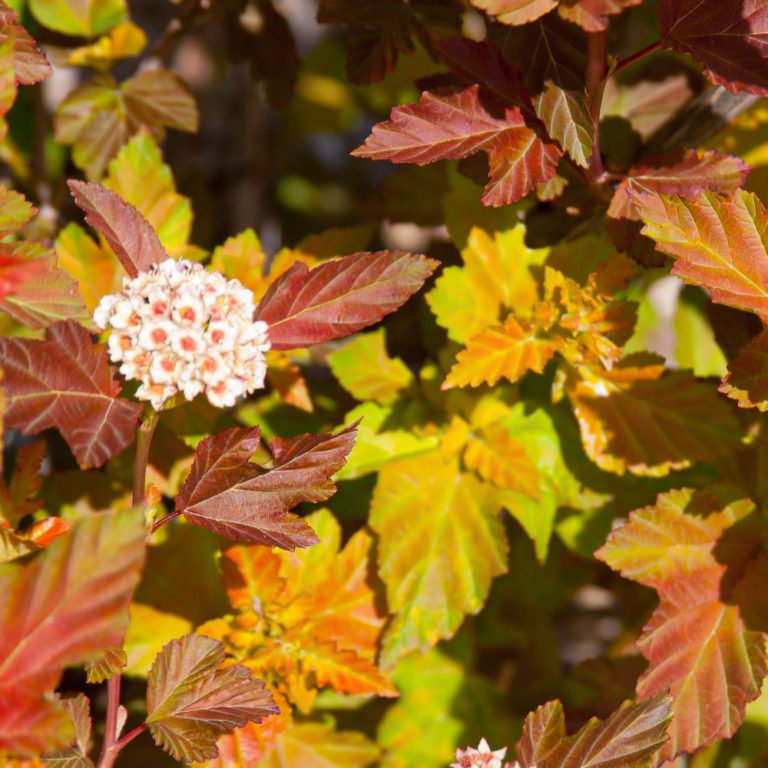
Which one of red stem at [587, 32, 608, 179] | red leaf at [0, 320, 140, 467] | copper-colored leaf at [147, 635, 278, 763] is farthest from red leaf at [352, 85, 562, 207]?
copper-colored leaf at [147, 635, 278, 763]

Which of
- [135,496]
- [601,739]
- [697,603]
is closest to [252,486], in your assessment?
[135,496]

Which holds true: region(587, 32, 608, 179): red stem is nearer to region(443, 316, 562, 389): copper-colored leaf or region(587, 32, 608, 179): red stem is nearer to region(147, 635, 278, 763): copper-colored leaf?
region(443, 316, 562, 389): copper-colored leaf

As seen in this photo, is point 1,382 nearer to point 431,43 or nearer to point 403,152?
point 403,152

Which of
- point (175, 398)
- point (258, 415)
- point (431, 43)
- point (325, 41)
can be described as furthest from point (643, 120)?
point (325, 41)

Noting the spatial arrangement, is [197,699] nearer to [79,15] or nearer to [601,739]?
[601,739]

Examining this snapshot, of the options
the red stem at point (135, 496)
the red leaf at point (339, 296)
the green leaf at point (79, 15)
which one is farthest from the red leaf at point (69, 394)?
the green leaf at point (79, 15)

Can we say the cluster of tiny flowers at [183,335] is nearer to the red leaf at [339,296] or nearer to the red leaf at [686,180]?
the red leaf at [339,296]
